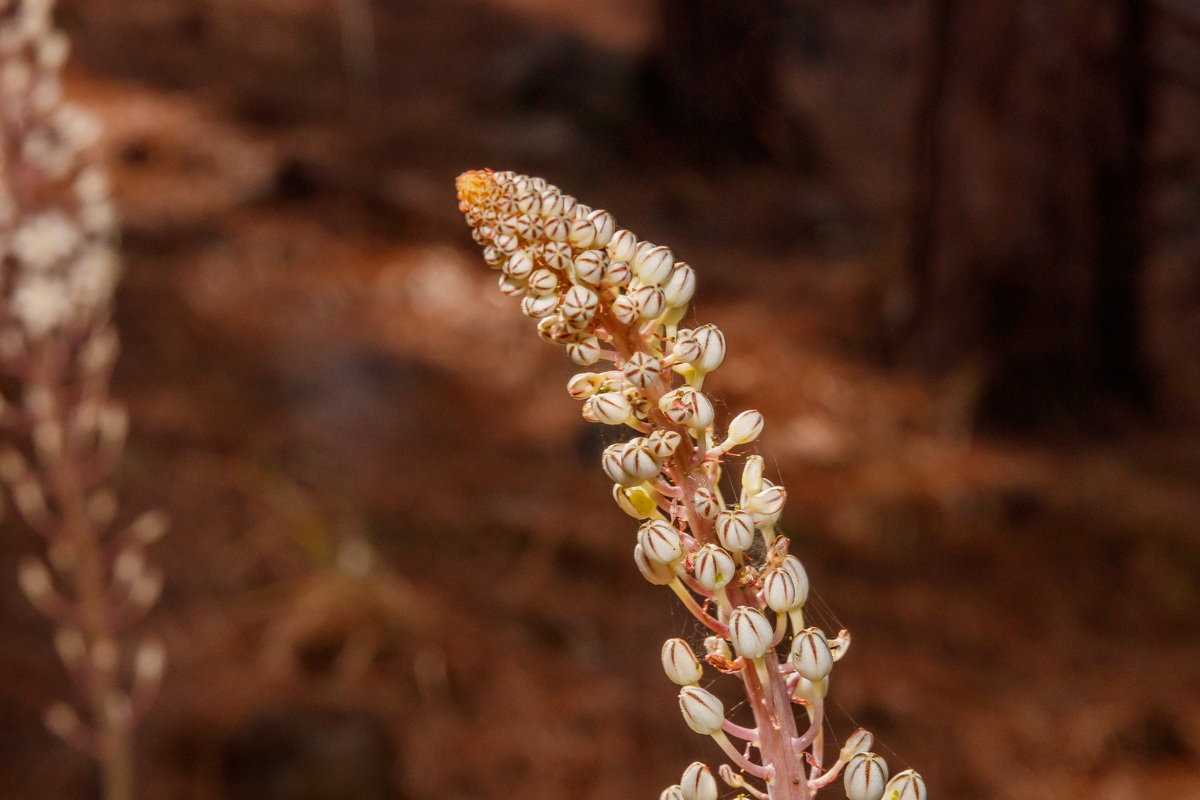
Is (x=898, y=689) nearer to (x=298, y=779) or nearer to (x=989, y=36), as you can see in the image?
(x=298, y=779)

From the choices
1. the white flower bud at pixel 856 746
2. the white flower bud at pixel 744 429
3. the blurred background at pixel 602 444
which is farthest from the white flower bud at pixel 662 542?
the blurred background at pixel 602 444

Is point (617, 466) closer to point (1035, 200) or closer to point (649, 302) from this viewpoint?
point (649, 302)

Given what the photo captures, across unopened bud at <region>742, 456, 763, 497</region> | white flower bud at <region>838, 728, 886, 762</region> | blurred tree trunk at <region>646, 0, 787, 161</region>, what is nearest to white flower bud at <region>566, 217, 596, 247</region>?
unopened bud at <region>742, 456, 763, 497</region>

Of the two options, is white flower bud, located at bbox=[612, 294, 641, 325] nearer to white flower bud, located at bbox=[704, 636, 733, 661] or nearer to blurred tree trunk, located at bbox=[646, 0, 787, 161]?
white flower bud, located at bbox=[704, 636, 733, 661]

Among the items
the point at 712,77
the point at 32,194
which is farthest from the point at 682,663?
the point at 712,77

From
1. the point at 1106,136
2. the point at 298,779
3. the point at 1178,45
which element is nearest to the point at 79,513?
the point at 298,779

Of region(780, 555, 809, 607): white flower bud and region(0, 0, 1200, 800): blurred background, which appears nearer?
region(780, 555, 809, 607): white flower bud
